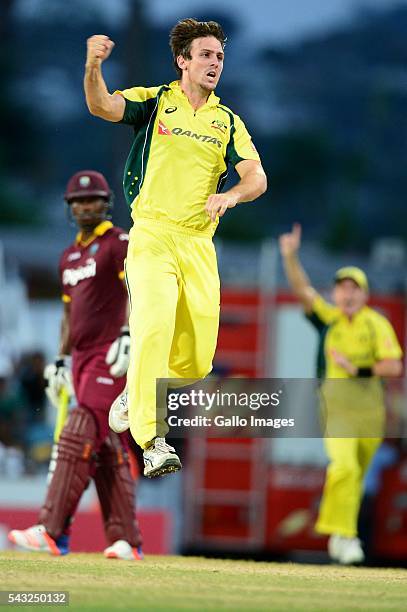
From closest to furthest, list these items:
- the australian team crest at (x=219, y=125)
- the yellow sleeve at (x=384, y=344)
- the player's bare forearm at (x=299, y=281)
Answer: the australian team crest at (x=219, y=125) → the yellow sleeve at (x=384, y=344) → the player's bare forearm at (x=299, y=281)

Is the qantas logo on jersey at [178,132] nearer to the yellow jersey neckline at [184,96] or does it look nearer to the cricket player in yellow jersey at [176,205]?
the cricket player in yellow jersey at [176,205]

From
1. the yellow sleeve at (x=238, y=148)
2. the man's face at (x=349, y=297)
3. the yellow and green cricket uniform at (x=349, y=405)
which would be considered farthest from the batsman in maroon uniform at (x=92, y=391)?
the man's face at (x=349, y=297)

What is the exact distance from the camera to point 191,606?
6.06m

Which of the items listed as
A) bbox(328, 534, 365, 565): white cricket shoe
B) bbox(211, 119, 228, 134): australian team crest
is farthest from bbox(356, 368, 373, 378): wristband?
bbox(211, 119, 228, 134): australian team crest

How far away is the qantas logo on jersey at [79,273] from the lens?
335 inches

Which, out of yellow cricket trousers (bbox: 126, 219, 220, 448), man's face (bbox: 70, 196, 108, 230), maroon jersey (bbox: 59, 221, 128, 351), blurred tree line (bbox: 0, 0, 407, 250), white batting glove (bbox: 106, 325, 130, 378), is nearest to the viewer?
yellow cricket trousers (bbox: 126, 219, 220, 448)

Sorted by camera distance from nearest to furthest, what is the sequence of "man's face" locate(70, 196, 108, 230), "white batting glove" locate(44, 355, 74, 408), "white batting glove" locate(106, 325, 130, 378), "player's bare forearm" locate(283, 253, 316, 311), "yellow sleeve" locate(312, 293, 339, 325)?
1. "white batting glove" locate(106, 325, 130, 378)
2. "man's face" locate(70, 196, 108, 230)
3. "white batting glove" locate(44, 355, 74, 408)
4. "player's bare forearm" locate(283, 253, 316, 311)
5. "yellow sleeve" locate(312, 293, 339, 325)

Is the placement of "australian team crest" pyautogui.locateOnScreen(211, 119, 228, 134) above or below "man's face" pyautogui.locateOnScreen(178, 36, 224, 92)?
below

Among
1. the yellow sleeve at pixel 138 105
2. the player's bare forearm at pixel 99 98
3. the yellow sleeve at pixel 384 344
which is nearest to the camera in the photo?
the player's bare forearm at pixel 99 98

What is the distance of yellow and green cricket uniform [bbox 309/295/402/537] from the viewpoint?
36.4ft

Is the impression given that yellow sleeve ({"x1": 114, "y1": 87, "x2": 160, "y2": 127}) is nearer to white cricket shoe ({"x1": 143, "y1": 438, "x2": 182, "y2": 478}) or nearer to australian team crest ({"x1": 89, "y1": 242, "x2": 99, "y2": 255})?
australian team crest ({"x1": 89, "y1": 242, "x2": 99, "y2": 255})

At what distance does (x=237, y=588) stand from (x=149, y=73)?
18160 mm

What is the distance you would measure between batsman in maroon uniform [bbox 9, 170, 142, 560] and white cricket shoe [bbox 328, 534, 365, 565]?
2.83 meters

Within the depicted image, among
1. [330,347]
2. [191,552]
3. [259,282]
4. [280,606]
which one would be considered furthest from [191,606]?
[259,282]
